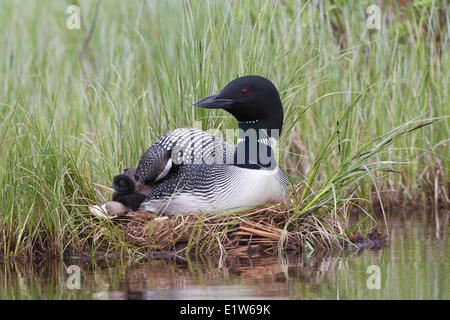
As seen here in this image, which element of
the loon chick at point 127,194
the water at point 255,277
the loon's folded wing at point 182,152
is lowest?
the water at point 255,277

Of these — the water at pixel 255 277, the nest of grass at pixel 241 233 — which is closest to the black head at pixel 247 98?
the nest of grass at pixel 241 233

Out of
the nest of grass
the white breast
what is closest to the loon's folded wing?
the white breast

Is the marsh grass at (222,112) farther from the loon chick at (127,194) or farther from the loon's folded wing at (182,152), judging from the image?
the loon's folded wing at (182,152)

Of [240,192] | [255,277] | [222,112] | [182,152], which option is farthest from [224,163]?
[255,277]

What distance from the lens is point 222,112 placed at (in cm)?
595

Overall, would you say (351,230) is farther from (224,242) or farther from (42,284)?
(42,284)

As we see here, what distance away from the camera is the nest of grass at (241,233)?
493cm

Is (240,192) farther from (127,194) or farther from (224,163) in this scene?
(127,194)

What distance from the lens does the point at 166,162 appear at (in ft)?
17.8

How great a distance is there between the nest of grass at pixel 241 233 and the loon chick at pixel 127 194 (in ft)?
1.35
